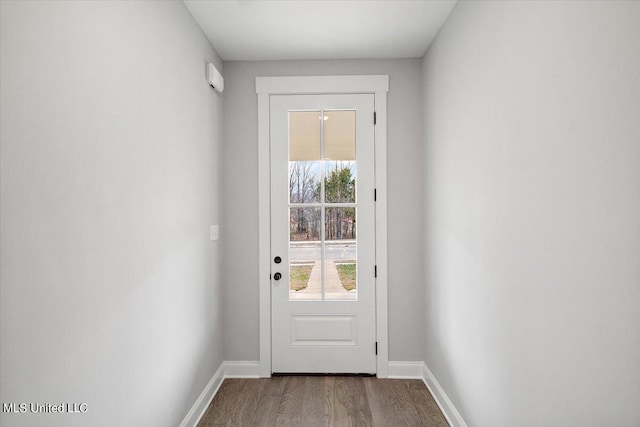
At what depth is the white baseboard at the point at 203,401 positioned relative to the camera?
86.0 inches

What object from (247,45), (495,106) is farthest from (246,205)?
(495,106)

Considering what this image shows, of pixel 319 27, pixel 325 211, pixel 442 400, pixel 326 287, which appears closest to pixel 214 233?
pixel 325 211

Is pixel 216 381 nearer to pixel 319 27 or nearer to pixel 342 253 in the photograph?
pixel 342 253

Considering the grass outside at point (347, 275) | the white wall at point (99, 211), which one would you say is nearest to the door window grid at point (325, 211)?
the grass outside at point (347, 275)

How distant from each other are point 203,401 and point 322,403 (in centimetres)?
77

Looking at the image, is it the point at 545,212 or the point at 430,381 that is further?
the point at 430,381

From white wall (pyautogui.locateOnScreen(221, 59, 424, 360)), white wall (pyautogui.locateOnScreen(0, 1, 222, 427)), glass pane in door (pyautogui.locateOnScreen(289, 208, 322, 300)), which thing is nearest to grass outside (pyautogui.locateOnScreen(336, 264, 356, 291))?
glass pane in door (pyautogui.locateOnScreen(289, 208, 322, 300))

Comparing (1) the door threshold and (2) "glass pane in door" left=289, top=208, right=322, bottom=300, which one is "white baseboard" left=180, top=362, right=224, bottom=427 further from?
(2) "glass pane in door" left=289, top=208, right=322, bottom=300

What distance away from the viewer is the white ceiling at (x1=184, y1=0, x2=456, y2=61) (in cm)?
218

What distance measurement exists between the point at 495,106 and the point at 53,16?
168 cm

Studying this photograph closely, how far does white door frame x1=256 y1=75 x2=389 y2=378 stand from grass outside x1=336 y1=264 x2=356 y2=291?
19 centimetres

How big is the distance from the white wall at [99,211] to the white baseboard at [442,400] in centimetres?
156

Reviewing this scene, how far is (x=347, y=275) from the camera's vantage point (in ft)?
9.64

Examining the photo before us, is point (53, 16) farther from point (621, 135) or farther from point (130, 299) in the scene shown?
point (621, 135)
